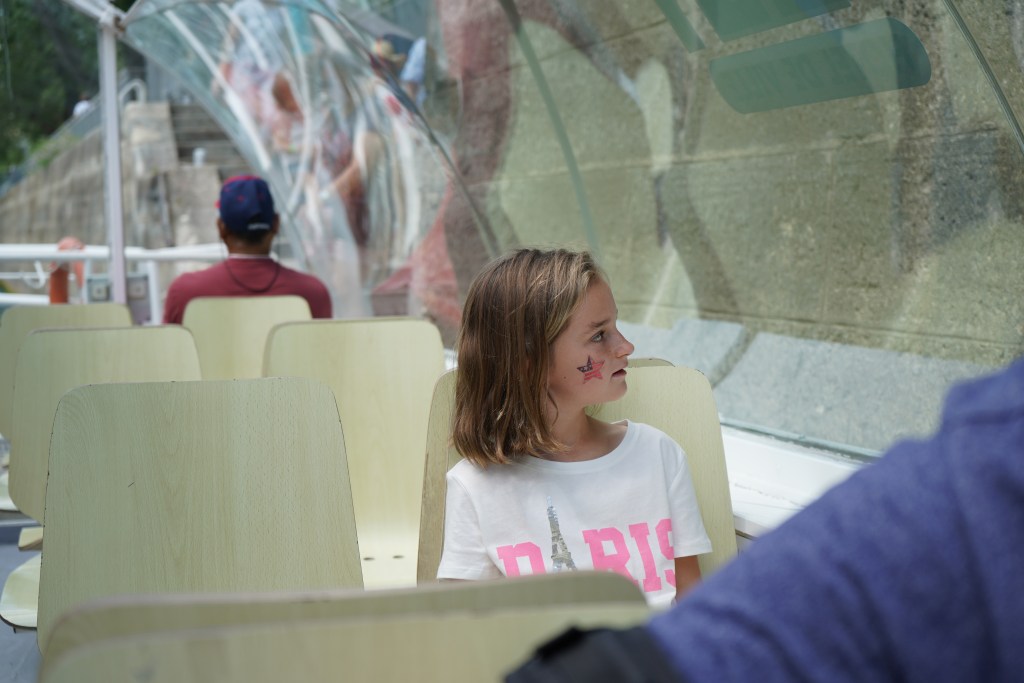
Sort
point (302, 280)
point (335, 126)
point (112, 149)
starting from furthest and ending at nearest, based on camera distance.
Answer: point (335, 126) < point (112, 149) < point (302, 280)

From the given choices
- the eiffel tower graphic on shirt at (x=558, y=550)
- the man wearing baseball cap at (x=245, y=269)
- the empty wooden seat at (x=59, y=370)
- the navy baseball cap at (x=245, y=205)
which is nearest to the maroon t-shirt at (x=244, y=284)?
the man wearing baseball cap at (x=245, y=269)

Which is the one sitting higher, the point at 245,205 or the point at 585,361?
the point at 245,205

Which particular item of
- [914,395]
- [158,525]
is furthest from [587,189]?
[158,525]

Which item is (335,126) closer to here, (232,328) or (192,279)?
(192,279)

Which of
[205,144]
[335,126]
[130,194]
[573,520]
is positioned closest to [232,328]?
[573,520]

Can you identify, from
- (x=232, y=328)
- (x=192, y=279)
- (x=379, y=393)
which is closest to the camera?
(x=379, y=393)

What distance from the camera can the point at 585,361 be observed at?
1.79 m

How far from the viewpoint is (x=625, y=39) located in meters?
3.53

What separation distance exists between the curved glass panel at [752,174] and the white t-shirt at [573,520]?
1.33 ft

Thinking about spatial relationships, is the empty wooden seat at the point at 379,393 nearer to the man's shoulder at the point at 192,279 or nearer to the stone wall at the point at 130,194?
the man's shoulder at the point at 192,279

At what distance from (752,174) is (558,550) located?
175 centimetres

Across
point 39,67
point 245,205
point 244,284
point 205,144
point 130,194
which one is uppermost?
point 39,67

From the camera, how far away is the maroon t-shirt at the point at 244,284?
4.01 m

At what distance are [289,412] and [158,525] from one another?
273 millimetres
